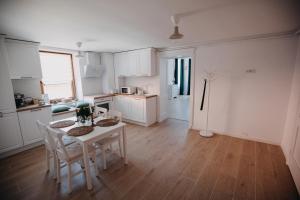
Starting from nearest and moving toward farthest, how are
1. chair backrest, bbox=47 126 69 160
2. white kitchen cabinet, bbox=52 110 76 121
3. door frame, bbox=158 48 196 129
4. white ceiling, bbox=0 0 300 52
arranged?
1. white ceiling, bbox=0 0 300 52
2. chair backrest, bbox=47 126 69 160
3. white kitchen cabinet, bbox=52 110 76 121
4. door frame, bbox=158 48 196 129

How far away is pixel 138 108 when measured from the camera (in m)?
4.41

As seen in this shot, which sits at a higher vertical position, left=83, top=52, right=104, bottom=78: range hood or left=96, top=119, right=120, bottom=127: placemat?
left=83, top=52, right=104, bottom=78: range hood

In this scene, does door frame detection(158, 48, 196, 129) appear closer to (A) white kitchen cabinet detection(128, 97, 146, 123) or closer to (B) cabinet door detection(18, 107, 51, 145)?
(A) white kitchen cabinet detection(128, 97, 146, 123)

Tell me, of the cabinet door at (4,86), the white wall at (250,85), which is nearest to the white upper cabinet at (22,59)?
the cabinet door at (4,86)

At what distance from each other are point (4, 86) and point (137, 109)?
2990mm

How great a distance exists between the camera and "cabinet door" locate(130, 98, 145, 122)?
431 centimetres

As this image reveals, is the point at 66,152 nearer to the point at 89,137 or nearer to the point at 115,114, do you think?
the point at 89,137

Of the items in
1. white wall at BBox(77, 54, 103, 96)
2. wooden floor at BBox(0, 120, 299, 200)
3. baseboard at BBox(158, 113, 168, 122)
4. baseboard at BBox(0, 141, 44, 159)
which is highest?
white wall at BBox(77, 54, 103, 96)

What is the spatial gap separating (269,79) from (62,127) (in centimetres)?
410

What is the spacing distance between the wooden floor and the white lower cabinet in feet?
3.93

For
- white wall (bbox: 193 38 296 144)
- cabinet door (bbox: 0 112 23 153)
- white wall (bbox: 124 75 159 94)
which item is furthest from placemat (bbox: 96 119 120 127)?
white wall (bbox: 193 38 296 144)

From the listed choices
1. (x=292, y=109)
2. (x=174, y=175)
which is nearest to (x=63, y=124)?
(x=174, y=175)

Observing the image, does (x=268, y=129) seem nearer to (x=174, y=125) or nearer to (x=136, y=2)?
(x=174, y=125)

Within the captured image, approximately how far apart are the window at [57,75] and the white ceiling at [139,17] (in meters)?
1.30
